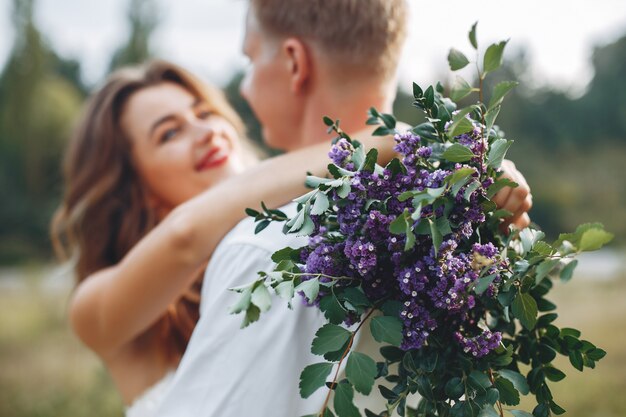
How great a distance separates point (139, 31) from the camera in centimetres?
2330

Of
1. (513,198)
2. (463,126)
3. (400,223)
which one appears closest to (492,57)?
(463,126)

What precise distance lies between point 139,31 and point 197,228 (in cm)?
2295

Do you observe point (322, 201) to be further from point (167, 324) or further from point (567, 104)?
point (567, 104)

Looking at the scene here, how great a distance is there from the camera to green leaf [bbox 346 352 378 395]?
127cm

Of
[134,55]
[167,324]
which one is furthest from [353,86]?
[134,55]

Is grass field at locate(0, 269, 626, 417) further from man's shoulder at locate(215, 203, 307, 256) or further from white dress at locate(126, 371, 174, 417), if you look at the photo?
man's shoulder at locate(215, 203, 307, 256)

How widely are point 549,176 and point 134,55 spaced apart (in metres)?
14.2

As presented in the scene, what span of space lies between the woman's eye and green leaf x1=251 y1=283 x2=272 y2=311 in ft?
5.84

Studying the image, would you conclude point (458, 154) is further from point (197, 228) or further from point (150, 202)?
point (150, 202)

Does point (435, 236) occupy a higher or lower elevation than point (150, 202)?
higher

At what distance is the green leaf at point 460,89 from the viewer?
1.49 metres

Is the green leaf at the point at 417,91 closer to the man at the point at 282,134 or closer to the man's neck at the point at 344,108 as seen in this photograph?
the man at the point at 282,134

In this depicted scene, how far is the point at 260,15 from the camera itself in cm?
212

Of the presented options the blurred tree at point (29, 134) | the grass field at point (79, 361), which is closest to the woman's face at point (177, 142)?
the grass field at point (79, 361)
